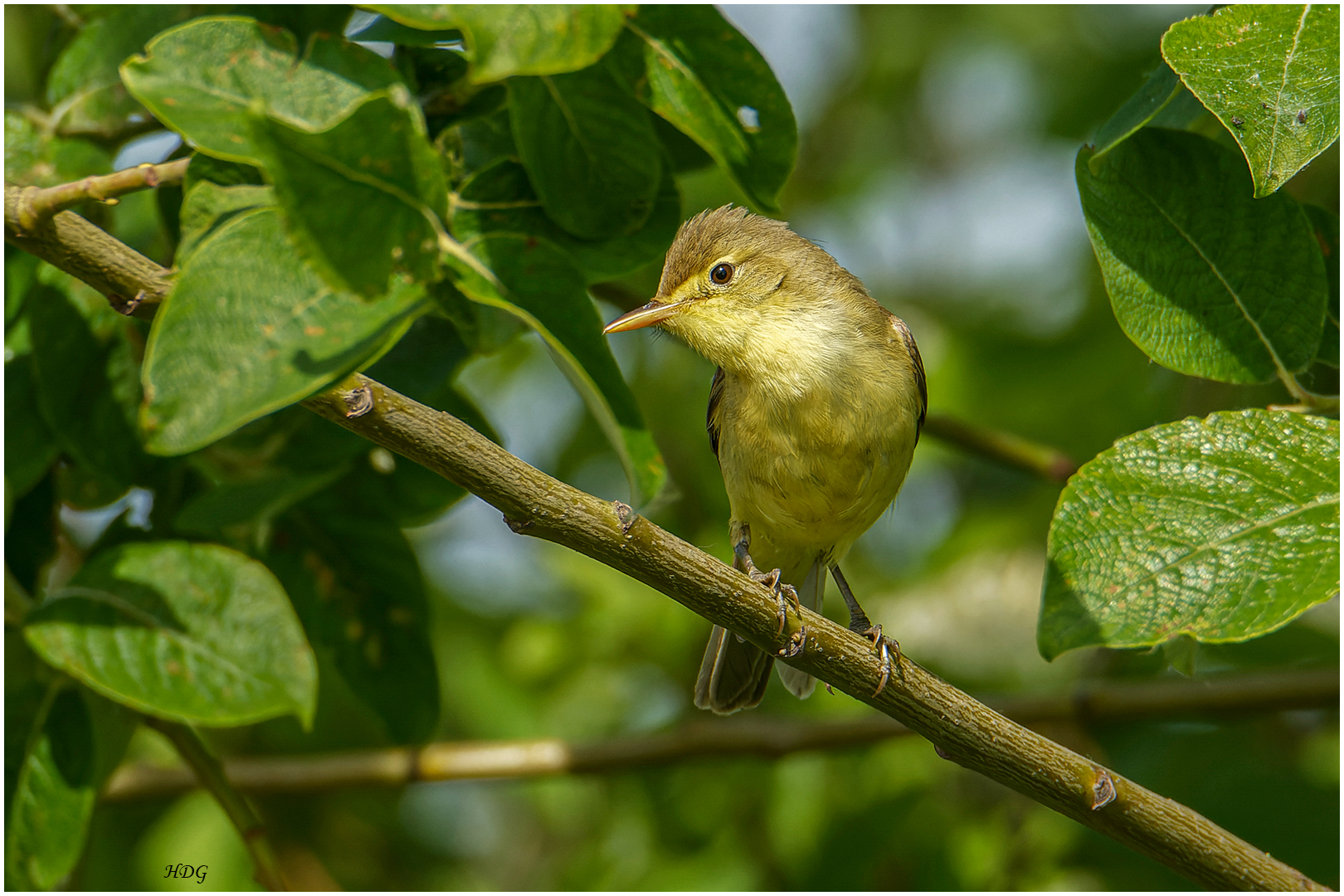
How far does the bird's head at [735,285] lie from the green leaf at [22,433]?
174 cm

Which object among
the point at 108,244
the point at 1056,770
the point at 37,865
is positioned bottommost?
the point at 37,865

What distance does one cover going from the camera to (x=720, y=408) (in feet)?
13.2

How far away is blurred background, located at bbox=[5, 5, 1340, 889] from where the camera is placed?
156 inches

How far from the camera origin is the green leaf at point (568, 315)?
2.30 metres

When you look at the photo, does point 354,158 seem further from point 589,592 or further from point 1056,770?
point 589,592

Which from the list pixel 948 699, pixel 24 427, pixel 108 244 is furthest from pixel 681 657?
pixel 108 244

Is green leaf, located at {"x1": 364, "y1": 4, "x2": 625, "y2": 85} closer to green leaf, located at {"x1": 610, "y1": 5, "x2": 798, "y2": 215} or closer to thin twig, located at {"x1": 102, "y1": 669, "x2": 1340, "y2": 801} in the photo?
green leaf, located at {"x1": 610, "y1": 5, "x2": 798, "y2": 215}

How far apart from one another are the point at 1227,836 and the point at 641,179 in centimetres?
201

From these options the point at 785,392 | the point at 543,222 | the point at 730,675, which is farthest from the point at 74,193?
the point at 730,675

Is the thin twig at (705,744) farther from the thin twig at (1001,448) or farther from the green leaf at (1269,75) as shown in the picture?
the green leaf at (1269,75)

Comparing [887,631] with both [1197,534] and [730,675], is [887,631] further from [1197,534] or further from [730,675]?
[1197,534]

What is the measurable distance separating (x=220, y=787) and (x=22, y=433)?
3.55 feet

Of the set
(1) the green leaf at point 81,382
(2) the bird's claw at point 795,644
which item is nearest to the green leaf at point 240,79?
(1) the green leaf at point 81,382

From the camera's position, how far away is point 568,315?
2.35m
